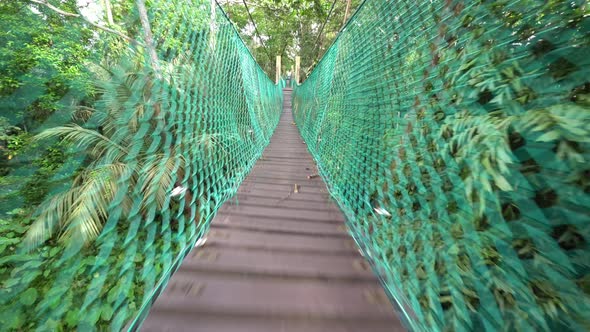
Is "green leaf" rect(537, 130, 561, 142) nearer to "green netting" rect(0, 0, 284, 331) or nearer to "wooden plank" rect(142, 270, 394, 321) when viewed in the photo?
"wooden plank" rect(142, 270, 394, 321)

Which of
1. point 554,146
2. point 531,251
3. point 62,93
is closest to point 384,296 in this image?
point 531,251

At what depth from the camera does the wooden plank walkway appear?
0.61 meters

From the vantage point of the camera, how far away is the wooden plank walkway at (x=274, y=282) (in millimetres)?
615

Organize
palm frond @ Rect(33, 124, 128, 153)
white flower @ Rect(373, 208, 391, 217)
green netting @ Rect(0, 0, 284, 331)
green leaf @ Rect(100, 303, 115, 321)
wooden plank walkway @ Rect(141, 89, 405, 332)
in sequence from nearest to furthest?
wooden plank walkway @ Rect(141, 89, 405, 332)
white flower @ Rect(373, 208, 391, 217)
green netting @ Rect(0, 0, 284, 331)
green leaf @ Rect(100, 303, 115, 321)
palm frond @ Rect(33, 124, 128, 153)

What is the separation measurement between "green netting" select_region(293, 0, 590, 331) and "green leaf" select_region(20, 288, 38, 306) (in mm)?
2231

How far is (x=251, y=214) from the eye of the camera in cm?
124

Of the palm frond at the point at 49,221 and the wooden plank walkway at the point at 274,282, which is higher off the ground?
the wooden plank walkway at the point at 274,282

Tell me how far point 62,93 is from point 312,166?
7.53 m

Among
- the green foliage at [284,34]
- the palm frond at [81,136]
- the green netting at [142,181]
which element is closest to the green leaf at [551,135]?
the green netting at [142,181]

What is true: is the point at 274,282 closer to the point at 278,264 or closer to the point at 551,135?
the point at 278,264

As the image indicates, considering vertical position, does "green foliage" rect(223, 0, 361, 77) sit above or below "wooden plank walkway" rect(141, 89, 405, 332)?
above

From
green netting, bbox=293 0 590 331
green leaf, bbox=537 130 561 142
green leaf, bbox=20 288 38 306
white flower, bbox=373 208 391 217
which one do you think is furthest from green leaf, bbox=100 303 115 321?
green leaf, bbox=537 130 561 142

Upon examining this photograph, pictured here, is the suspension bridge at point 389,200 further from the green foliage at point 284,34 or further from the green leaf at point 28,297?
the green foliage at point 284,34

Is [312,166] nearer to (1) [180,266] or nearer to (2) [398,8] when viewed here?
(2) [398,8]
